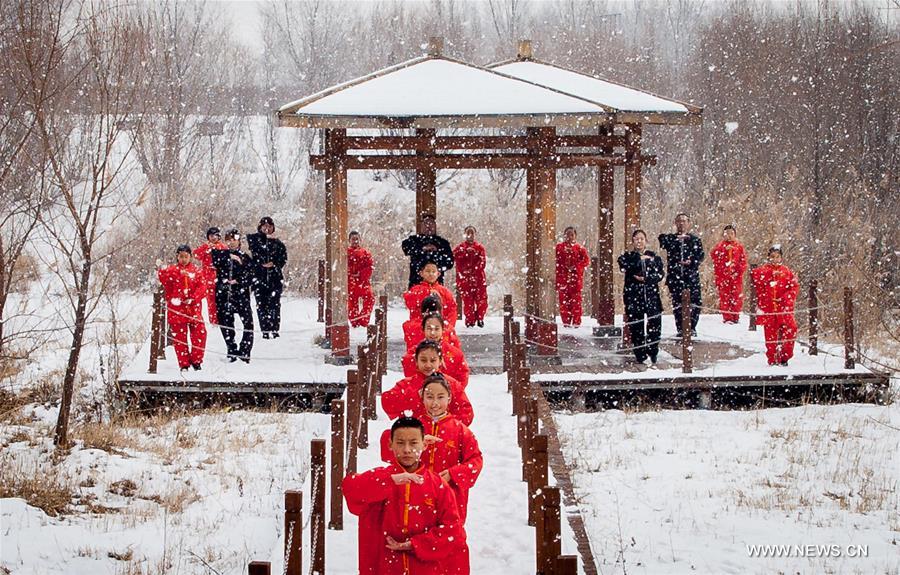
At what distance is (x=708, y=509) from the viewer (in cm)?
897

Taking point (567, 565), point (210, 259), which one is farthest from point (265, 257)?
point (567, 565)

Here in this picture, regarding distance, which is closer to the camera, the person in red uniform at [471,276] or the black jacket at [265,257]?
the black jacket at [265,257]

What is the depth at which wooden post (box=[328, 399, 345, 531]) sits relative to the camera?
6.64 metres

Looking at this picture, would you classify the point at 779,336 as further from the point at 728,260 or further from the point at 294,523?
the point at 294,523

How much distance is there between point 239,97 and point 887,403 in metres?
28.3

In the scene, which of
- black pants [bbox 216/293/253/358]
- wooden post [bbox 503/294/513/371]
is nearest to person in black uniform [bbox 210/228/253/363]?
black pants [bbox 216/293/253/358]

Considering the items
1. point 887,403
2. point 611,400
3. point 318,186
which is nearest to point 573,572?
point 611,400

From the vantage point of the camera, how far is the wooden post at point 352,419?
24.2 feet

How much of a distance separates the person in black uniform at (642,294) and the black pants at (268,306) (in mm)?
5110

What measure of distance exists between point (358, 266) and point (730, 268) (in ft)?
19.7

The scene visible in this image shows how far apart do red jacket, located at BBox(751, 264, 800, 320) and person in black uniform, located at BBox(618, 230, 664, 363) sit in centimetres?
148

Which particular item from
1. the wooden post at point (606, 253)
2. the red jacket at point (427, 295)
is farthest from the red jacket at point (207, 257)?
the wooden post at point (606, 253)

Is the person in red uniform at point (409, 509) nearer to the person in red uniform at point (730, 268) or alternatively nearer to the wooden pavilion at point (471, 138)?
the wooden pavilion at point (471, 138)

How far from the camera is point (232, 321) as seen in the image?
12961mm
